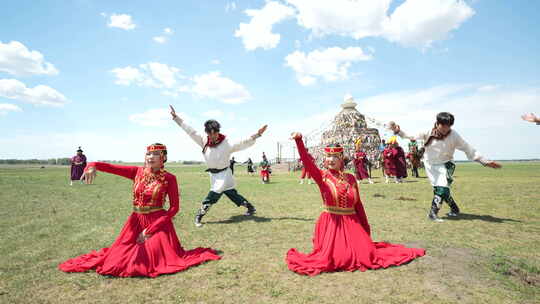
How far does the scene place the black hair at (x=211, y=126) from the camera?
6.32 meters

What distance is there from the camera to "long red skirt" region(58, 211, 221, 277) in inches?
150

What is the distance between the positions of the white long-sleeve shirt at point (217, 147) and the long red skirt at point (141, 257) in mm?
2445

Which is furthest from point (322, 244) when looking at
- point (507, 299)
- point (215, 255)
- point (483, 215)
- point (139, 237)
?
point (483, 215)

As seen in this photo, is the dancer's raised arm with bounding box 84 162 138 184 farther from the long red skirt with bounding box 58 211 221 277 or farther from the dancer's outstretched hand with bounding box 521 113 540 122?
the dancer's outstretched hand with bounding box 521 113 540 122

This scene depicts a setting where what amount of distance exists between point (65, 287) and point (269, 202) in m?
7.06

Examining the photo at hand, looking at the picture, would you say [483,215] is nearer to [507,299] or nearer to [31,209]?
[507,299]

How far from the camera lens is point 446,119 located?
237 inches

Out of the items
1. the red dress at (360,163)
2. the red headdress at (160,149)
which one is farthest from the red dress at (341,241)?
the red dress at (360,163)

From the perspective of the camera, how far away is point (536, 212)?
7.53m

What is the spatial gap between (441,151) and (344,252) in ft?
13.2

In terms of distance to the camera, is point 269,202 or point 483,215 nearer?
point 483,215

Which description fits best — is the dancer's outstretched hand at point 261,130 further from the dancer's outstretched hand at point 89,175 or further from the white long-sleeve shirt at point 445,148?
the dancer's outstretched hand at point 89,175

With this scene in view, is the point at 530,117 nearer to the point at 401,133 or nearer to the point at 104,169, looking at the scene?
the point at 401,133

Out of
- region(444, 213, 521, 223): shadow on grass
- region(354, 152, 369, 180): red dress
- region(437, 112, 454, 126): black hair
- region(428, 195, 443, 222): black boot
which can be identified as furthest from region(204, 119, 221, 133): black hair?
region(354, 152, 369, 180): red dress
